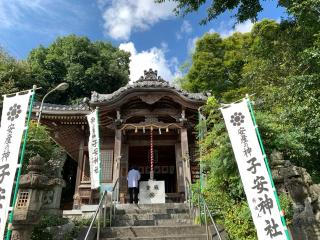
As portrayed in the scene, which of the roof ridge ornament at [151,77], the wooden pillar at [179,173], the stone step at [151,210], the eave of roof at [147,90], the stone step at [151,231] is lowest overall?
the stone step at [151,231]

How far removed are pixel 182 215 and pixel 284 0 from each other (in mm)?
8591

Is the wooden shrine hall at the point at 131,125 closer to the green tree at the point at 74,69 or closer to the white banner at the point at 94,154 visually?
the white banner at the point at 94,154

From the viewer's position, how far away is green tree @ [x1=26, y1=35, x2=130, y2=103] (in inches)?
1135

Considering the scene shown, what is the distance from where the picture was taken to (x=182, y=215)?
8.91 metres

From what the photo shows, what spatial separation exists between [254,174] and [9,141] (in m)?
5.11

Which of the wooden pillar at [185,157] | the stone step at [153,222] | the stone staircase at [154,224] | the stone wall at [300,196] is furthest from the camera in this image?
the wooden pillar at [185,157]

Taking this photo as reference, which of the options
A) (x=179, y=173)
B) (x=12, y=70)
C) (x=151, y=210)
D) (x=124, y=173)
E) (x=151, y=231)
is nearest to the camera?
(x=151, y=231)

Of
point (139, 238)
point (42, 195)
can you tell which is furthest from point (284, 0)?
point (42, 195)

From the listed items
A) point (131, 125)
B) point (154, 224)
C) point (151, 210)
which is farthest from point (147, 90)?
point (154, 224)

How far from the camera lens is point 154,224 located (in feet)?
27.1

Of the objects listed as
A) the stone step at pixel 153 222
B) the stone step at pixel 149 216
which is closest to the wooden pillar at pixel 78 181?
the stone step at pixel 149 216

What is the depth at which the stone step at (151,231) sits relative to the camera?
733 cm

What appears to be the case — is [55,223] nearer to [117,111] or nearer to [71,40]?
[117,111]

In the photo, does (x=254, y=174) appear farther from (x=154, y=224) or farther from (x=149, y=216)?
Result: (x=149, y=216)
